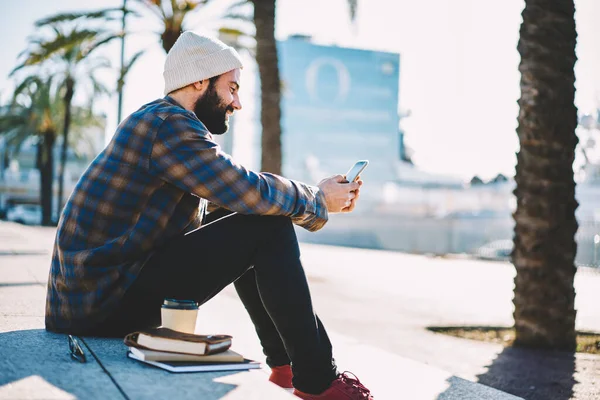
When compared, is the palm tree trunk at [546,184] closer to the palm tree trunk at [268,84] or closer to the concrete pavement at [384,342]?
the concrete pavement at [384,342]

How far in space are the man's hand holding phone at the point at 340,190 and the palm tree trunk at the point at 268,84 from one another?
28.3ft

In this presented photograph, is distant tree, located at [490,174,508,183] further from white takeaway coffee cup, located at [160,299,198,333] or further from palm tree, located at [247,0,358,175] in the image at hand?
white takeaway coffee cup, located at [160,299,198,333]

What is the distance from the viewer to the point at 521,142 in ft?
19.1

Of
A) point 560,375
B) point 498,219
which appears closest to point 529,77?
point 560,375

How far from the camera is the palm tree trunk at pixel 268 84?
11570 mm

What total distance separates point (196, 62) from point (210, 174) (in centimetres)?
52

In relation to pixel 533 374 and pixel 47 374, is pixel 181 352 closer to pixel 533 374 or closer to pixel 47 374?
pixel 47 374

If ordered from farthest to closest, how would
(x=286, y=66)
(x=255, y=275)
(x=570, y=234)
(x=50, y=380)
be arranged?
(x=286, y=66) → (x=570, y=234) → (x=255, y=275) → (x=50, y=380)

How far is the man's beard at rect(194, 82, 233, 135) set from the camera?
9.46 ft

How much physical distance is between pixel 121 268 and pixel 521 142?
404 cm

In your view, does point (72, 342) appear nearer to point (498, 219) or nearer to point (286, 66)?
point (498, 219)

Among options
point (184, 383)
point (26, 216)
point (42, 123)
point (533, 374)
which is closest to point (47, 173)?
point (42, 123)

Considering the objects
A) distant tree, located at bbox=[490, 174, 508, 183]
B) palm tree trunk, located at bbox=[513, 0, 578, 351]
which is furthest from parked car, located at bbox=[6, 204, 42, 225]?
distant tree, located at bbox=[490, 174, 508, 183]

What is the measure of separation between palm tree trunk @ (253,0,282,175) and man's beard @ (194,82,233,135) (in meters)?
8.63
